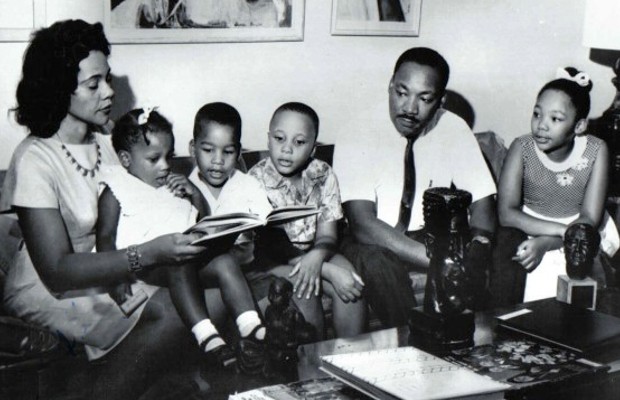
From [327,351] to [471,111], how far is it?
187 centimetres

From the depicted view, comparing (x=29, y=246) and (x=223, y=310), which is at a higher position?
(x=29, y=246)

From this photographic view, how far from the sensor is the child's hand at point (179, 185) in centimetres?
213

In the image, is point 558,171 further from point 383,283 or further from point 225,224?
point 225,224

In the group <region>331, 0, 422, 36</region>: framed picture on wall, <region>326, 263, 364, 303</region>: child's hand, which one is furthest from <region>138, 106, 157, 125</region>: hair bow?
<region>331, 0, 422, 36</region>: framed picture on wall

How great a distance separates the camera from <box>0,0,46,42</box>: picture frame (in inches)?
77.9

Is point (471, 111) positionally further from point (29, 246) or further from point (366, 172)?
point (29, 246)

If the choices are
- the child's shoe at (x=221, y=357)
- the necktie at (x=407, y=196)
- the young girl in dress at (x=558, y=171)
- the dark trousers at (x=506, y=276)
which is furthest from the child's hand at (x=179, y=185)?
the young girl in dress at (x=558, y=171)

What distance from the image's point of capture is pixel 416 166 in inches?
110

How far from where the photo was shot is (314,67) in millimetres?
2830

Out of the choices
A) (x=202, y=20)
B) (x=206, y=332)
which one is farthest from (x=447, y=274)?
(x=202, y=20)

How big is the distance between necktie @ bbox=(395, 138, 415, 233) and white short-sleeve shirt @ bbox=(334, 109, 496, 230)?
0.02m

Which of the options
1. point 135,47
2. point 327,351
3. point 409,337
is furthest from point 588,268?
point 135,47

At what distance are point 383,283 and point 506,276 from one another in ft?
1.55

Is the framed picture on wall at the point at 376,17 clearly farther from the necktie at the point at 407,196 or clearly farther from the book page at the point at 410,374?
the book page at the point at 410,374
